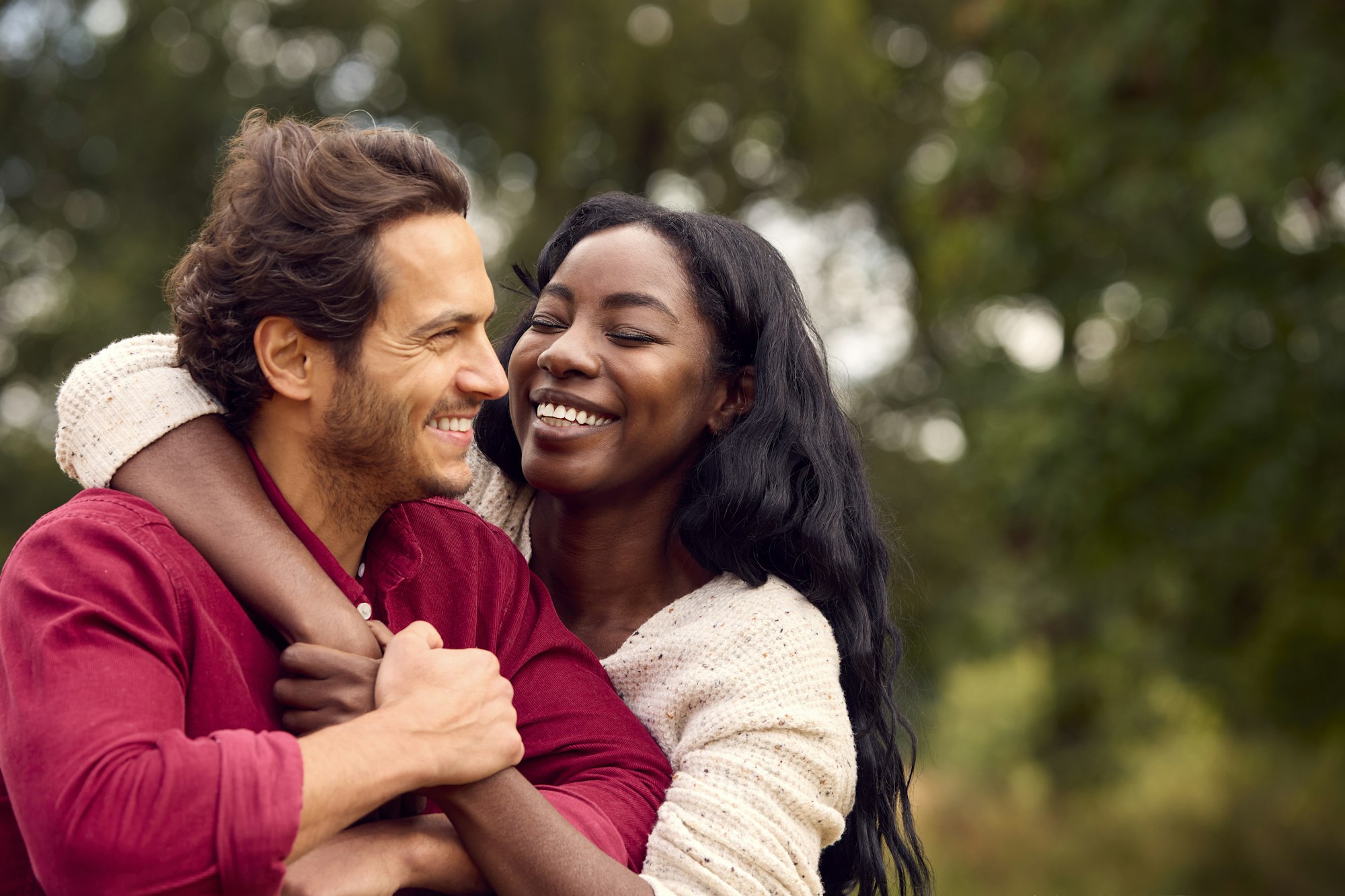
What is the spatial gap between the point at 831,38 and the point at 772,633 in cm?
1462

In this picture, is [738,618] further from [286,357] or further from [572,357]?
[286,357]

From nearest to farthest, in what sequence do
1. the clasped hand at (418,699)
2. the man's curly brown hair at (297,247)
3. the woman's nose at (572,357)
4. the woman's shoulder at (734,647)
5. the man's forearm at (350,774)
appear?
the man's forearm at (350,774)
the clasped hand at (418,699)
the man's curly brown hair at (297,247)
the woman's shoulder at (734,647)
the woman's nose at (572,357)

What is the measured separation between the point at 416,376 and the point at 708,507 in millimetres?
925

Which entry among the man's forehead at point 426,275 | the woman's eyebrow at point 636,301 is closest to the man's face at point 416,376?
the man's forehead at point 426,275

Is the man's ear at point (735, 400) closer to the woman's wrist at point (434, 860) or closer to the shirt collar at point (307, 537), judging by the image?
the shirt collar at point (307, 537)

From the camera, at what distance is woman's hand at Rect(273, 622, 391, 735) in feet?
7.36

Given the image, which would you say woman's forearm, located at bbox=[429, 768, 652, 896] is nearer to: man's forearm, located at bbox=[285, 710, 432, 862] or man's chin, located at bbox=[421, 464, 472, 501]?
man's forearm, located at bbox=[285, 710, 432, 862]

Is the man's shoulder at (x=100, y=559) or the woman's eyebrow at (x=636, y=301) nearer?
the man's shoulder at (x=100, y=559)

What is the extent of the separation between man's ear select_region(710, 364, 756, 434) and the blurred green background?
22.0 inches

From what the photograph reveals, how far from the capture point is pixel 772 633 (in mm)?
2920

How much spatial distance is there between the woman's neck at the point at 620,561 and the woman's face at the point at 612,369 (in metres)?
0.09

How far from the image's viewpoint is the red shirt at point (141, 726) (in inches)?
73.5

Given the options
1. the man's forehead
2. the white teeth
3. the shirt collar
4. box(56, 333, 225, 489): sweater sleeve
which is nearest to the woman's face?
the white teeth

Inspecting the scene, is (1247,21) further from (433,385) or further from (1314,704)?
(433,385)
